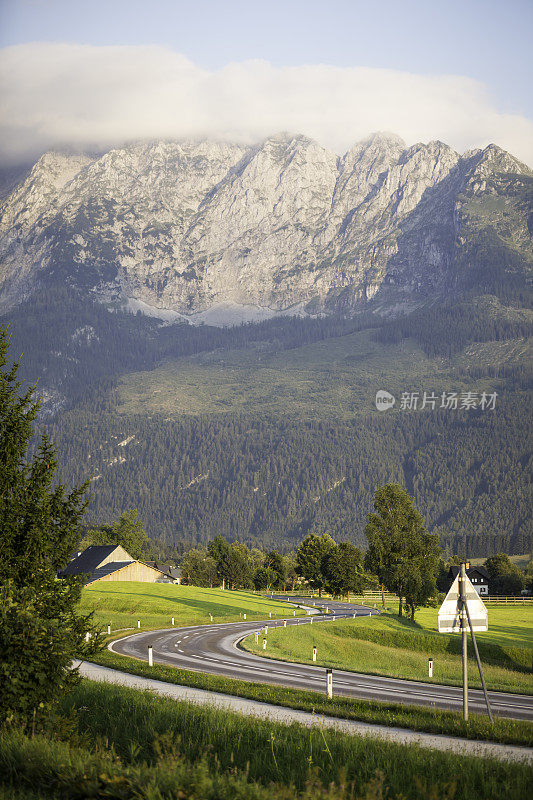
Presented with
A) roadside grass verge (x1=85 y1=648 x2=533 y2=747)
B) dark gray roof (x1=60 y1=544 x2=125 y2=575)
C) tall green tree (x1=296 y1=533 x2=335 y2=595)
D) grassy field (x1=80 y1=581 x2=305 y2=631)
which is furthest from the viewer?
dark gray roof (x1=60 y1=544 x2=125 y2=575)

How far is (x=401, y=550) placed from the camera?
75812 mm

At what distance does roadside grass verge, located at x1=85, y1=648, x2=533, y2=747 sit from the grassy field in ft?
110

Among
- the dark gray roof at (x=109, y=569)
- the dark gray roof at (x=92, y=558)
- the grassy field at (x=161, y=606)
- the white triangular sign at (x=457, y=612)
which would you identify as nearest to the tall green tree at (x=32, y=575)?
the white triangular sign at (x=457, y=612)

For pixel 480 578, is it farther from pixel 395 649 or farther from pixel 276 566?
pixel 395 649

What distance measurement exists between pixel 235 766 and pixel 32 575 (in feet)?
18.0

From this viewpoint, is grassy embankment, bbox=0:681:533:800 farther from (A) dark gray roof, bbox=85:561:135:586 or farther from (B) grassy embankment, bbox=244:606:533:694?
(A) dark gray roof, bbox=85:561:135:586

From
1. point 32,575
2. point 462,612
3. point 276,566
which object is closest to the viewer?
point 32,575

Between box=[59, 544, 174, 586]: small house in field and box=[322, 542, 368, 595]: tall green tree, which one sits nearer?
box=[322, 542, 368, 595]: tall green tree

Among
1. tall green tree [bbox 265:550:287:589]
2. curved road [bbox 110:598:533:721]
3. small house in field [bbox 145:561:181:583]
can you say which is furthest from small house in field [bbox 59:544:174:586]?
curved road [bbox 110:598:533:721]

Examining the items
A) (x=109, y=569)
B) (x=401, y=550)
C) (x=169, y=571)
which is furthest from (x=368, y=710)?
(x=169, y=571)

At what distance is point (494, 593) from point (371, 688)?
137 meters

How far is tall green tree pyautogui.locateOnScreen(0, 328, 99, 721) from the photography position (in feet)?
42.3

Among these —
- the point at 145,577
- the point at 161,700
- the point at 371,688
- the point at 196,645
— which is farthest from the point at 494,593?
the point at 161,700

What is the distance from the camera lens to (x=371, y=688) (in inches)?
1156
